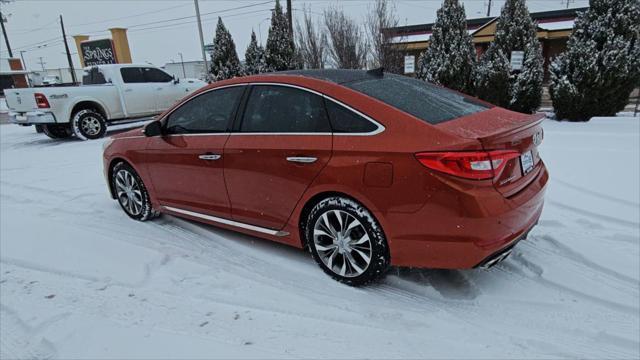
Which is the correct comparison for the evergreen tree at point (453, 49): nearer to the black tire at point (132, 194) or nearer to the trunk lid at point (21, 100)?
the black tire at point (132, 194)

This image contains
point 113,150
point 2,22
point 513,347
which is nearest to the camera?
point 513,347

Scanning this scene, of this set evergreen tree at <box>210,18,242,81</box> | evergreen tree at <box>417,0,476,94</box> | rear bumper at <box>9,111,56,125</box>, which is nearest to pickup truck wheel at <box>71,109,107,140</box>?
rear bumper at <box>9,111,56,125</box>

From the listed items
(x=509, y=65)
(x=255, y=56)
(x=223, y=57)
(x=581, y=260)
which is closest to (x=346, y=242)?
(x=581, y=260)

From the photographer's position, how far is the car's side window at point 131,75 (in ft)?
37.0

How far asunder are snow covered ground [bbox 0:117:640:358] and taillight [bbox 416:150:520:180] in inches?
38.4

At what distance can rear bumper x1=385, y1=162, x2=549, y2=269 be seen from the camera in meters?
2.48

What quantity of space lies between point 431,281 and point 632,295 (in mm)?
1359

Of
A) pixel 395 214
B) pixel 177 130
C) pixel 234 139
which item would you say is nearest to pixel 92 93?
pixel 177 130

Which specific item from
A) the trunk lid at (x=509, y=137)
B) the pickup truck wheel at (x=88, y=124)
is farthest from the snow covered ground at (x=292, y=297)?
the pickup truck wheel at (x=88, y=124)

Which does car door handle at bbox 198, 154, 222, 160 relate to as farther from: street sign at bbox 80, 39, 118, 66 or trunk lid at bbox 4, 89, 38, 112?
street sign at bbox 80, 39, 118, 66

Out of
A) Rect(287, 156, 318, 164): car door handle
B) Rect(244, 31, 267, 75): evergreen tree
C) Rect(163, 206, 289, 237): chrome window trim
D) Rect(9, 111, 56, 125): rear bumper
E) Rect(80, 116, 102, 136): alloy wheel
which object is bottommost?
Rect(163, 206, 289, 237): chrome window trim

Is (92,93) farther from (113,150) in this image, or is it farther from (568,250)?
(568,250)

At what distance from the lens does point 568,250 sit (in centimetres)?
347

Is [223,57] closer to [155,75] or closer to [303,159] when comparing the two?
[155,75]
